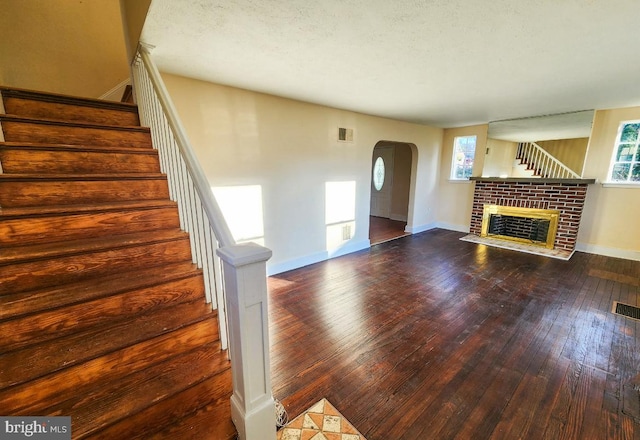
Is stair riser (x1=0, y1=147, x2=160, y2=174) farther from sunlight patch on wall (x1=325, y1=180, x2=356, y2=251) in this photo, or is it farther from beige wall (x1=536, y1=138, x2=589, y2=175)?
beige wall (x1=536, y1=138, x2=589, y2=175)

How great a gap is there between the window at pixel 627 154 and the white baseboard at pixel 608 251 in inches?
45.7

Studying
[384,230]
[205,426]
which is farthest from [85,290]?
[384,230]

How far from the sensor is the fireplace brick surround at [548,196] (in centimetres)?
452

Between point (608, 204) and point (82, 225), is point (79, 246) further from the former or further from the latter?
point (608, 204)

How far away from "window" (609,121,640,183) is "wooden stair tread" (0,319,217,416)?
251 inches

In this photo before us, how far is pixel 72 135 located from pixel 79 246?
1085 millimetres

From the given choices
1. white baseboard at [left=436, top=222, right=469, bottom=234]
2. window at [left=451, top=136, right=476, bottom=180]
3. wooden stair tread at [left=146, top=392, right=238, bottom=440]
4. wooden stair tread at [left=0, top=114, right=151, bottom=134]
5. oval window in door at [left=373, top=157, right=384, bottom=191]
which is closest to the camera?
wooden stair tread at [left=146, top=392, right=238, bottom=440]

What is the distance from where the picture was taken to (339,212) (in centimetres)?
441

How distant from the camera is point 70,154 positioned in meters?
1.85

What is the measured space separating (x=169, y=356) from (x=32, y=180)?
144 cm

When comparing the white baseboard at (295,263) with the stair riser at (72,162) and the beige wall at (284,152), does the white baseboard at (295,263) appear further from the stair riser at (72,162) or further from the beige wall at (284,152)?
the stair riser at (72,162)

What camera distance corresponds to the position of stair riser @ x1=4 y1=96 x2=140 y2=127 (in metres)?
2.02

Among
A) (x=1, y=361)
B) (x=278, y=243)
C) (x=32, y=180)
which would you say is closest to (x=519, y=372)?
(x=278, y=243)

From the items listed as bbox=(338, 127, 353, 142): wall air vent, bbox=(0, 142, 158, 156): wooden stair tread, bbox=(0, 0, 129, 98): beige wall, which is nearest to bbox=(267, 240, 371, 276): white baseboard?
bbox=(338, 127, 353, 142): wall air vent
